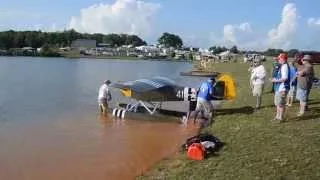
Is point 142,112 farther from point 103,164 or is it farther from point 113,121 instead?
point 103,164

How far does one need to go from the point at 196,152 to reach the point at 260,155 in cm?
148

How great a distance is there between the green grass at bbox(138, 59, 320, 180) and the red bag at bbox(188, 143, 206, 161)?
0.18m

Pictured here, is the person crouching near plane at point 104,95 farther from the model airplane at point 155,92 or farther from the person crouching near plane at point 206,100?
the person crouching near plane at point 206,100

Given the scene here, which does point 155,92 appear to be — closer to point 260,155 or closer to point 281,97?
point 281,97

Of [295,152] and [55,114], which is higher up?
[295,152]

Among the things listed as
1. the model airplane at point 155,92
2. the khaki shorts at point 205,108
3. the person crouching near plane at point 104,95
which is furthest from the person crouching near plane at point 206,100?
the person crouching near plane at point 104,95

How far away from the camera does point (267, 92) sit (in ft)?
85.8

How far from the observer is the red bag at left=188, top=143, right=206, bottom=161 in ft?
39.4

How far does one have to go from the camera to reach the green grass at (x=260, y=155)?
10.3 metres

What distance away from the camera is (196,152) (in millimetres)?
12109

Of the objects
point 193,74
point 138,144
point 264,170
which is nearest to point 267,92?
point 138,144

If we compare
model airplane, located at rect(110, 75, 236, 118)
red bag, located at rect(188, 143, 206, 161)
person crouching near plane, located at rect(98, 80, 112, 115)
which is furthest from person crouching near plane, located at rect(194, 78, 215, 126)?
person crouching near plane, located at rect(98, 80, 112, 115)

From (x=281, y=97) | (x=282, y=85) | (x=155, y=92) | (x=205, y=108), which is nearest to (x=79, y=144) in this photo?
(x=205, y=108)

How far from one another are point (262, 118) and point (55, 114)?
39.5 ft
